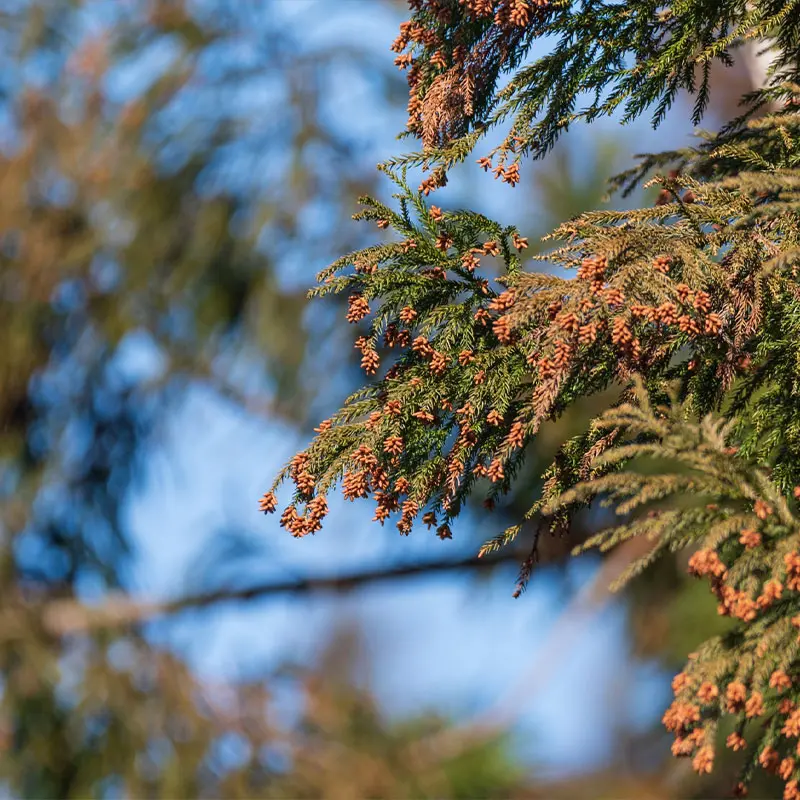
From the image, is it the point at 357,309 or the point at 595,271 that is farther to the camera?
the point at 357,309

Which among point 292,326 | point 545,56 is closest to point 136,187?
point 292,326

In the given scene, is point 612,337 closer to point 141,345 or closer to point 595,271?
point 595,271

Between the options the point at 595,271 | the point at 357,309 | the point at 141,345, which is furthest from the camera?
the point at 141,345

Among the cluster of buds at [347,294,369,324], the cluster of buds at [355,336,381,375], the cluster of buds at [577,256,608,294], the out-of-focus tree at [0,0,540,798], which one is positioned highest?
the out-of-focus tree at [0,0,540,798]

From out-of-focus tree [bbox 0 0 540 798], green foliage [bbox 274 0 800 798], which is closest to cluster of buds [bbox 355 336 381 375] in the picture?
green foliage [bbox 274 0 800 798]

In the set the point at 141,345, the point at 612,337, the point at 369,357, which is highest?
the point at 141,345

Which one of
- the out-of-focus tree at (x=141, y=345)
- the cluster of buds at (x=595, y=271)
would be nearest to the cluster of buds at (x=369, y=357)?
the cluster of buds at (x=595, y=271)

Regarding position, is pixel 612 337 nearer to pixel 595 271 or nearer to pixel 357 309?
pixel 595 271

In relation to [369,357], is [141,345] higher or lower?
higher

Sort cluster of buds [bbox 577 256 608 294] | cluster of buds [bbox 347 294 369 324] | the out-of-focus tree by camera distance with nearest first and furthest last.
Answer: cluster of buds [bbox 577 256 608 294] → cluster of buds [bbox 347 294 369 324] → the out-of-focus tree

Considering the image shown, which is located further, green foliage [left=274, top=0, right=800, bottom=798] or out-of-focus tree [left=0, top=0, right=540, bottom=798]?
out-of-focus tree [left=0, top=0, right=540, bottom=798]

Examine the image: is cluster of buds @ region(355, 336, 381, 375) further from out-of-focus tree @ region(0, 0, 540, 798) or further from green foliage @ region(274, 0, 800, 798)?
out-of-focus tree @ region(0, 0, 540, 798)

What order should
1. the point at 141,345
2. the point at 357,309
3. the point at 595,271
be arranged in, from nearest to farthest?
the point at 595,271 → the point at 357,309 → the point at 141,345

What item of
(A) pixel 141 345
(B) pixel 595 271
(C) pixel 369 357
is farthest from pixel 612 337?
(A) pixel 141 345
